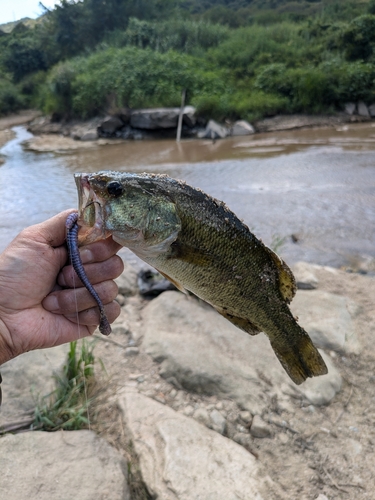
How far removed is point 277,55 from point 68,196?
18933mm

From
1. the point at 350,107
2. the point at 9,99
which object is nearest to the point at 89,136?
the point at 350,107

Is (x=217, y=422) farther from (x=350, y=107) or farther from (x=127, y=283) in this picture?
(x=350, y=107)

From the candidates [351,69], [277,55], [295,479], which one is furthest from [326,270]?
[277,55]

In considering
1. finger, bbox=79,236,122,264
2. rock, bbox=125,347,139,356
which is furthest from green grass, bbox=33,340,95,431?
finger, bbox=79,236,122,264

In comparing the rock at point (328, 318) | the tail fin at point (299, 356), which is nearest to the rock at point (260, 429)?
the tail fin at point (299, 356)

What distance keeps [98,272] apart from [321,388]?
87.7 inches

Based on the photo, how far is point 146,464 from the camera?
2.70 metres

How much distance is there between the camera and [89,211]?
5.88ft

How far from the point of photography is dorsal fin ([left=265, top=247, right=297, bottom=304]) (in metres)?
2.05

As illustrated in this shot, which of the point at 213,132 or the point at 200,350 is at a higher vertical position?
the point at 213,132

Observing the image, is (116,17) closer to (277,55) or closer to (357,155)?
(277,55)

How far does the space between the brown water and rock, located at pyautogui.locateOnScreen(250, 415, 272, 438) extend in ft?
13.4

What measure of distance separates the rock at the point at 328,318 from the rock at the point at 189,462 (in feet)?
5.23

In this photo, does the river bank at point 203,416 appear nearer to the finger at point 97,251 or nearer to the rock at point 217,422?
the rock at point 217,422
